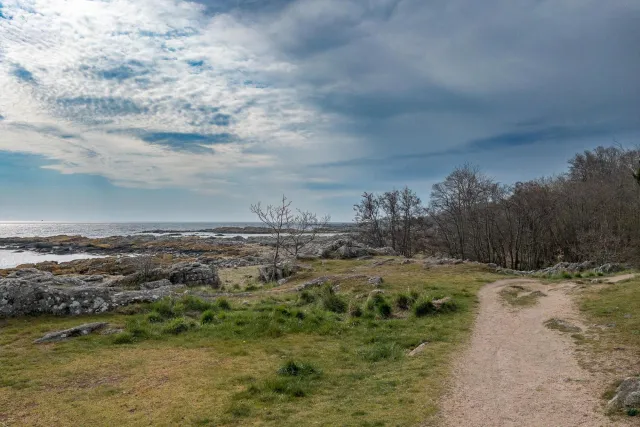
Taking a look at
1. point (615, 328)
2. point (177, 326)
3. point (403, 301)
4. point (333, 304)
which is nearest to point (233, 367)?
point (177, 326)

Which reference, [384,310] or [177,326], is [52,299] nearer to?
[177,326]

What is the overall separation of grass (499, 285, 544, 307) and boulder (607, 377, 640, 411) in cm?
1031

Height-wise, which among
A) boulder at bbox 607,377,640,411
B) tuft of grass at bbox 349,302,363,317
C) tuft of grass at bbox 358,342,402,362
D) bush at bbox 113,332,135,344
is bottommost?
tuft of grass at bbox 358,342,402,362

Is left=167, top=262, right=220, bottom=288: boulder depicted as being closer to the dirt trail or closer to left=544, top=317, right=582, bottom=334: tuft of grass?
the dirt trail

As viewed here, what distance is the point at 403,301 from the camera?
52.6 feet

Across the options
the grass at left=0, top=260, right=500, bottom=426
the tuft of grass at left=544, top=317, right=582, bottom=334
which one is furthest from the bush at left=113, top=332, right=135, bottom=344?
the tuft of grass at left=544, top=317, right=582, bottom=334

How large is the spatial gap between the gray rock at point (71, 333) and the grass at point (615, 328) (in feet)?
44.0

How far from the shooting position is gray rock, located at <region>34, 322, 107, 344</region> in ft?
35.2

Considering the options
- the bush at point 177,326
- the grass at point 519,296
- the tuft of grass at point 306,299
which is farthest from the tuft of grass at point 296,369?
the grass at point 519,296

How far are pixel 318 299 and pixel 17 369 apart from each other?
11.0m

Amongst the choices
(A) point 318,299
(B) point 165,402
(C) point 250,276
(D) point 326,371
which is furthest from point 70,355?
(C) point 250,276

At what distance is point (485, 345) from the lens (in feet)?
36.7

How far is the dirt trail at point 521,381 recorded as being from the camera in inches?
259

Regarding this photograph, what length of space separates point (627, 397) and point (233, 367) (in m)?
8.12
